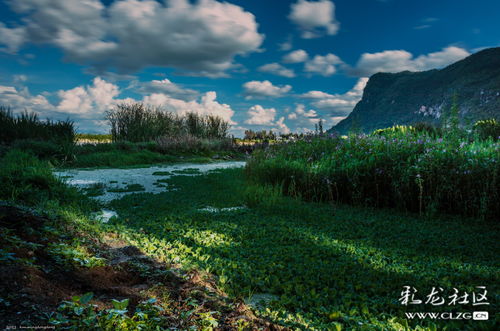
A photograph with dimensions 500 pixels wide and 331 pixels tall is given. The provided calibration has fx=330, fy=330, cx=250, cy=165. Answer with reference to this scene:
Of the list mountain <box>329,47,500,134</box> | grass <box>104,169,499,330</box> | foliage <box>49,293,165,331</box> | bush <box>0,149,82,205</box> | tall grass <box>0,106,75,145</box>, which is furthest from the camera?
mountain <box>329,47,500,134</box>

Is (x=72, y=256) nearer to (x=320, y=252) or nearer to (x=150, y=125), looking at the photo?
(x=320, y=252)

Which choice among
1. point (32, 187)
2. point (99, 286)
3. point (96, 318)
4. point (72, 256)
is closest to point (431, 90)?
point (32, 187)

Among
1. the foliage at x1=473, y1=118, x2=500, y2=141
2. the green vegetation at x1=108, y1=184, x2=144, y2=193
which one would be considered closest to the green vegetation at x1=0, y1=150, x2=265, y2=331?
the green vegetation at x1=108, y1=184, x2=144, y2=193

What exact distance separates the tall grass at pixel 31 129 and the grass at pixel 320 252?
11.8 meters

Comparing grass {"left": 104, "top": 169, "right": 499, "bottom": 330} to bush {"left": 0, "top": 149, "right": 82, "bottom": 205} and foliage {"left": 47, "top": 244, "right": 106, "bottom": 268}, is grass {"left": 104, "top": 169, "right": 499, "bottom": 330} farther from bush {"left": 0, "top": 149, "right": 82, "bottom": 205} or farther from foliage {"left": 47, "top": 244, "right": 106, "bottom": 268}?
bush {"left": 0, "top": 149, "right": 82, "bottom": 205}

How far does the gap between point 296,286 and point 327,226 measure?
2093 millimetres

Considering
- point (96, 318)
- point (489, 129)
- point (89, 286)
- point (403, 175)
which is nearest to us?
point (96, 318)

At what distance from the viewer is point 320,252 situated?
11.8ft

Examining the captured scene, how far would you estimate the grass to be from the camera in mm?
2443

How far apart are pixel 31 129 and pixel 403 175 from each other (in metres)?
16.3

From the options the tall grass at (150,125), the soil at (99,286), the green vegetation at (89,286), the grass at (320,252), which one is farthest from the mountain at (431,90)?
the soil at (99,286)

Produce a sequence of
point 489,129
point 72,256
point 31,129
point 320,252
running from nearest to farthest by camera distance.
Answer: point 72,256, point 320,252, point 489,129, point 31,129

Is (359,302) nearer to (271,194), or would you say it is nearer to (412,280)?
(412,280)

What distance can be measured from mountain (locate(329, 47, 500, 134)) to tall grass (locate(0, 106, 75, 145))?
4087 cm
